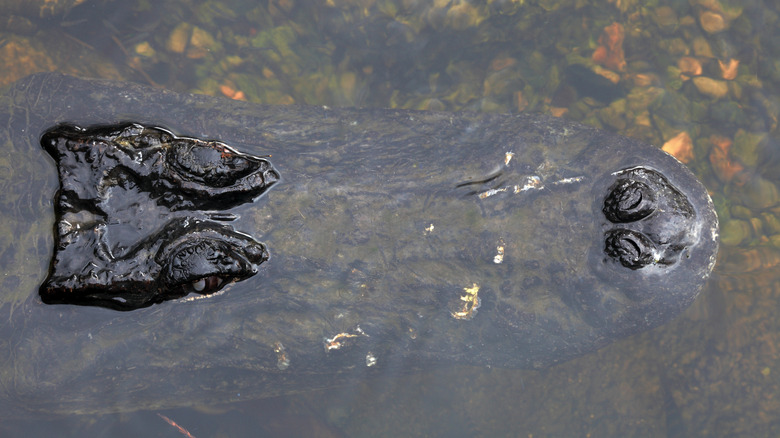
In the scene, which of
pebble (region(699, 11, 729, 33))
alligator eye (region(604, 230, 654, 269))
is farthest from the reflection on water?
alligator eye (region(604, 230, 654, 269))

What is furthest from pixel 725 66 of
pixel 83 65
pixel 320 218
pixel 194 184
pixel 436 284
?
pixel 83 65

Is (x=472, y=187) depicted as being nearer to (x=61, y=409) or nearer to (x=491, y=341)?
(x=491, y=341)

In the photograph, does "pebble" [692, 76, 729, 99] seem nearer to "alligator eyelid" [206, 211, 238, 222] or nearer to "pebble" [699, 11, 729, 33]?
"pebble" [699, 11, 729, 33]

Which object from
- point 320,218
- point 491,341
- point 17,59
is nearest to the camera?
point 320,218

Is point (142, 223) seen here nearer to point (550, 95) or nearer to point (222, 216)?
point (222, 216)

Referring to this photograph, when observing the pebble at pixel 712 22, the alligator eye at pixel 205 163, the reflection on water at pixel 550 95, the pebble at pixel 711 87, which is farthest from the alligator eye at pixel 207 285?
the pebble at pixel 712 22

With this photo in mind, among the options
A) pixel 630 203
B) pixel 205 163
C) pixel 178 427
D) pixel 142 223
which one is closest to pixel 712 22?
pixel 630 203
